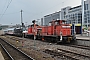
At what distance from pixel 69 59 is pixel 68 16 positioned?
83271 mm

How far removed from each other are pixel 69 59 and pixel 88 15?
237 ft

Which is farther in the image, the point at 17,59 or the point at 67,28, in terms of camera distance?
the point at 67,28

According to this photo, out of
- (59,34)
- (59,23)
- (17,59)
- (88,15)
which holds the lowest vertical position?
(17,59)

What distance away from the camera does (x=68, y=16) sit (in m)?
91.2

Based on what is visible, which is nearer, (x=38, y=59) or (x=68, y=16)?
(x=38, y=59)

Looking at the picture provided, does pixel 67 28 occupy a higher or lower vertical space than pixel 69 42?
higher

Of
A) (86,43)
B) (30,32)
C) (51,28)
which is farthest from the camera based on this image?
(30,32)

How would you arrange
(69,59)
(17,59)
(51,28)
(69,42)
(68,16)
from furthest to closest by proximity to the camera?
(68,16), (51,28), (69,42), (17,59), (69,59)

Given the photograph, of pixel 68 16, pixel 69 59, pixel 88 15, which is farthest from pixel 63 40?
pixel 68 16

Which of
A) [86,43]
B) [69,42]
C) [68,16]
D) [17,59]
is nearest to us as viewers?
[17,59]

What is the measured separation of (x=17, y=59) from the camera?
33.8 feet

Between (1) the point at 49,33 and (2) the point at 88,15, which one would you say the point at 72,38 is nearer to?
(1) the point at 49,33

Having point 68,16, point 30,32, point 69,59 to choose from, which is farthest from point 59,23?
point 68,16

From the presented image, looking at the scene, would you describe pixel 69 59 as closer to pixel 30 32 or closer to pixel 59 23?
pixel 59 23
